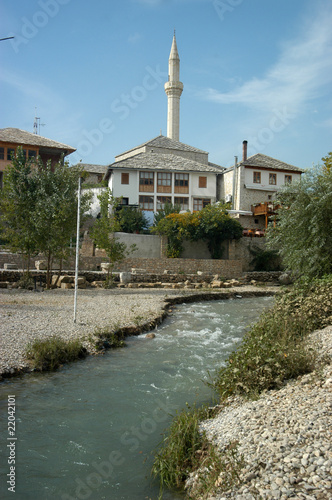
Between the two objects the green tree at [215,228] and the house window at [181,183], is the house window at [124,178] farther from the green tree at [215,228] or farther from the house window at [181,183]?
the green tree at [215,228]

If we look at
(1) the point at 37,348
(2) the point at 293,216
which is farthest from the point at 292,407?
(2) the point at 293,216

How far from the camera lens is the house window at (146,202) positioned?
36.1 m

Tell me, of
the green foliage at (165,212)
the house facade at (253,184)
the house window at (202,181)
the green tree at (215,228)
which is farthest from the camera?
the house facade at (253,184)

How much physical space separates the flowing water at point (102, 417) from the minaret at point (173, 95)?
43.3 m

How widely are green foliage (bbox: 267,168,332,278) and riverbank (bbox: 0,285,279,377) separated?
4975 millimetres

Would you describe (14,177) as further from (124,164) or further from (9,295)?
(124,164)

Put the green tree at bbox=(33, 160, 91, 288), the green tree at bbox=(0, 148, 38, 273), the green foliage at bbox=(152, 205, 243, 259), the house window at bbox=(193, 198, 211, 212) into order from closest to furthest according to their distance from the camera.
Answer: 1. the green tree at bbox=(33, 160, 91, 288)
2. the green tree at bbox=(0, 148, 38, 273)
3. the green foliage at bbox=(152, 205, 243, 259)
4. the house window at bbox=(193, 198, 211, 212)

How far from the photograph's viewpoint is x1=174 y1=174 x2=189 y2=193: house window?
3697cm

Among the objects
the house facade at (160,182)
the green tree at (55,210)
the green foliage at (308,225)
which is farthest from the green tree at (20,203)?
the house facade at (160,182)

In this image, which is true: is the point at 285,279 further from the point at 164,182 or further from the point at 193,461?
the point at 193,461

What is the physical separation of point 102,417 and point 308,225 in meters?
9.53

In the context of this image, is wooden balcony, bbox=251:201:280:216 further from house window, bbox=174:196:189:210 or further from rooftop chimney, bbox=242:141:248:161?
house window, bbox=174:196:189:210

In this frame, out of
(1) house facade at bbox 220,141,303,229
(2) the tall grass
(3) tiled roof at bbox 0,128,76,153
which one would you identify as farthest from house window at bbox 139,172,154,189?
(2) the tall grass

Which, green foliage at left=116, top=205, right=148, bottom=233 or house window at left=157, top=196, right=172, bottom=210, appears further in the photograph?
house window at left=157, top=196, right=172, bottom=210
